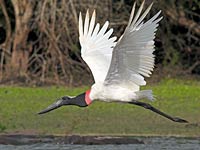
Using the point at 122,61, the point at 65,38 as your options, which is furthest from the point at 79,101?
the point at 65,38

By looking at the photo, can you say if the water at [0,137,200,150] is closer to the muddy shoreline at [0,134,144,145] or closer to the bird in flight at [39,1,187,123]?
the muddy shoreline at [0,134,144,145]

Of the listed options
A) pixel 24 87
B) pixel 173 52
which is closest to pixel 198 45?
pixel 173 52

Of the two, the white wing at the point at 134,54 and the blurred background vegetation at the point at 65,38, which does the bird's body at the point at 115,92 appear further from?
the blurred background vegetation at the point at 65,38

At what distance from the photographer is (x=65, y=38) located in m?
17.2

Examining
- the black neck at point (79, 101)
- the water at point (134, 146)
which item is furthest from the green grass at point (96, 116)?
the black neck at point (79, 101)

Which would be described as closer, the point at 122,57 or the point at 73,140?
the point at 122,57

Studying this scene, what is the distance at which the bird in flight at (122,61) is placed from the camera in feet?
26.4

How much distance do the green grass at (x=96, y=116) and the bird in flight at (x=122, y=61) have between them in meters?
1.50

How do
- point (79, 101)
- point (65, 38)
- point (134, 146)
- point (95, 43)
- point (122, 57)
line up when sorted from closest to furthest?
1. point (122, 57)
2. point (79, 101)
3. point (134, 146)
4. point (95, 43)
5. point (65, 38)

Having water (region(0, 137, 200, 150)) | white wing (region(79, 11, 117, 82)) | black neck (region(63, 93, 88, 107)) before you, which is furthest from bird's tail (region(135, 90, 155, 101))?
A: white wing (region(79, 11, 117, 82))

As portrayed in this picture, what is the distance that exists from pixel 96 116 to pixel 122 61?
4153 mm

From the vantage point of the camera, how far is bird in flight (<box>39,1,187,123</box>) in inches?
317

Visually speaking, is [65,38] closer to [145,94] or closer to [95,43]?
[95,43]

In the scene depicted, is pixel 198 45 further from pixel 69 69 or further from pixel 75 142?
pixel 75 142
